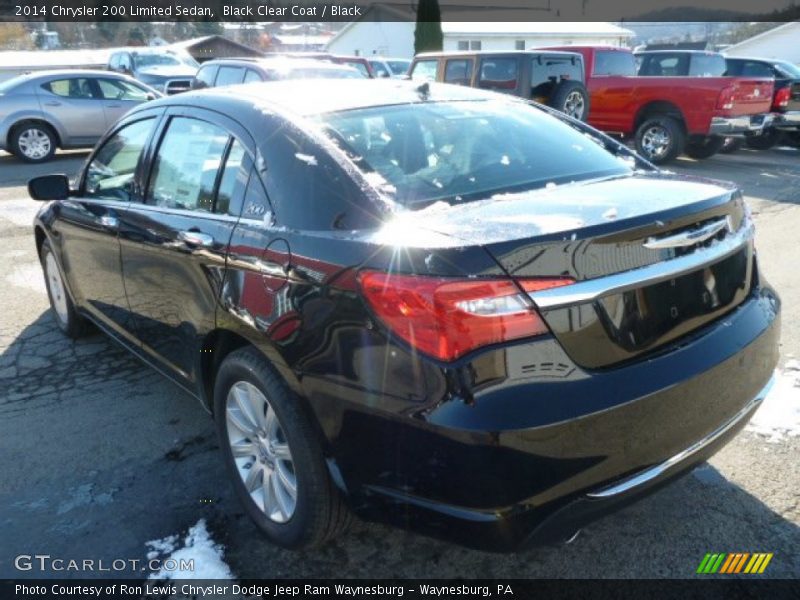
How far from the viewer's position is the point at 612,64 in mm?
12945

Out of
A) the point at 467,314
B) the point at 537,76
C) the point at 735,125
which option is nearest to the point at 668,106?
the point at 735,125

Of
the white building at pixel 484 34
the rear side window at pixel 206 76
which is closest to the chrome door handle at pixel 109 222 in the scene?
the rear side window at pixel 206 76

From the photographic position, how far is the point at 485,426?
6.18 feet

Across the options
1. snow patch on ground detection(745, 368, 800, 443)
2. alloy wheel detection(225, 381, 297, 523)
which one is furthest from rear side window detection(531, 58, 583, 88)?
alloy wheel detection(225, 381, 297, 523)

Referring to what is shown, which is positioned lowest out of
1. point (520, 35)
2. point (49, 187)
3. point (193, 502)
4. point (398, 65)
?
point (193, 502)

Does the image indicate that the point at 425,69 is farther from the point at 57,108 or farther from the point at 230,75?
the point at 57,108

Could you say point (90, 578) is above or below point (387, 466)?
below

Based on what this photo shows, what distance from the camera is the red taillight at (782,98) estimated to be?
12.2m

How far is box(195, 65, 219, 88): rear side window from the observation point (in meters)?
12.6

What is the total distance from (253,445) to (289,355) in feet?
1.83

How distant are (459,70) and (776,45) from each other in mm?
36559

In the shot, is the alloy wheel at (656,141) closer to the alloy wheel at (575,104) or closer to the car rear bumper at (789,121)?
the alloy wheel at (575,104)

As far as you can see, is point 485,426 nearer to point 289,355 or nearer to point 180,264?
point 289,355

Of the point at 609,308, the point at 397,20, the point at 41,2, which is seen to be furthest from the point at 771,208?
the point at 397,20
